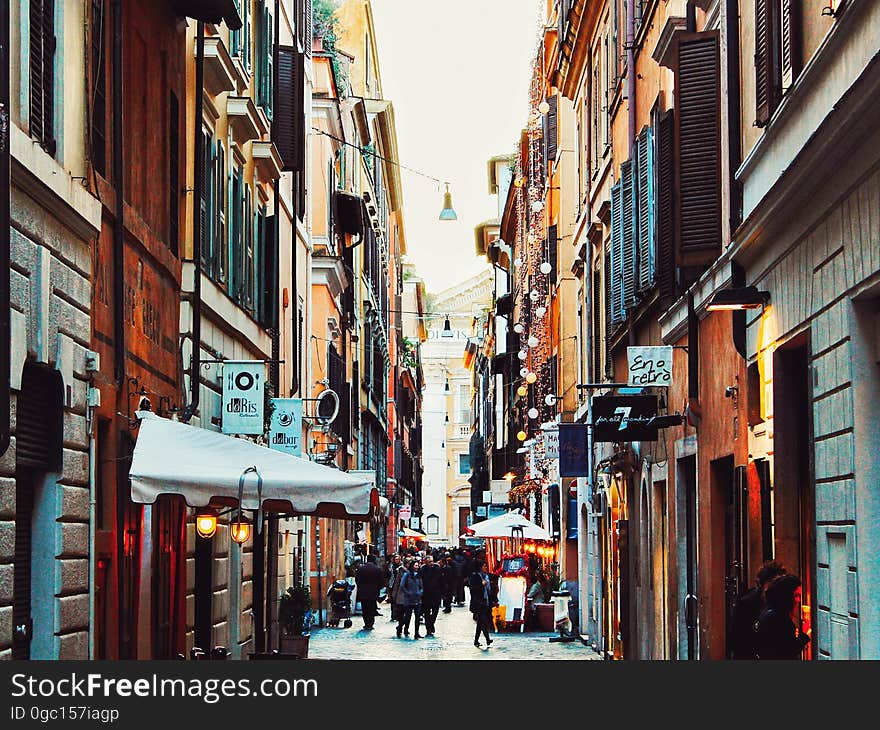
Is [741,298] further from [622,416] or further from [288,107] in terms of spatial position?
[288,107]

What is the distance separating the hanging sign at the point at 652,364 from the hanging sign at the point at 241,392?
4.39m

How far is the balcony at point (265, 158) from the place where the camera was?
24141 mm

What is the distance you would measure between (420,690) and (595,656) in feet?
66.8

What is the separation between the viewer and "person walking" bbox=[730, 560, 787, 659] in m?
12.1

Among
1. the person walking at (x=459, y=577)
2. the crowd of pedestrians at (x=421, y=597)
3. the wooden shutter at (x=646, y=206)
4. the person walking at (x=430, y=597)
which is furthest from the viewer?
the person walking at (x=459, y=577)

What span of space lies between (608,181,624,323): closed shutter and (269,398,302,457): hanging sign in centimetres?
466

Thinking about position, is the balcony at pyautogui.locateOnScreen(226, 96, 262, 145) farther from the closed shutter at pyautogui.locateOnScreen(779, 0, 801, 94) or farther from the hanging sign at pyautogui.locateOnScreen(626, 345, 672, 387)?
the closed shutter at pyautogui.locateOnScreen(779, 0, 801, 94)

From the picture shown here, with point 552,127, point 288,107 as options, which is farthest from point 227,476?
point 552,127

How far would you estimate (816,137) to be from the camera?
1070cm

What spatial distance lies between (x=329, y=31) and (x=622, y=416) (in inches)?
1155

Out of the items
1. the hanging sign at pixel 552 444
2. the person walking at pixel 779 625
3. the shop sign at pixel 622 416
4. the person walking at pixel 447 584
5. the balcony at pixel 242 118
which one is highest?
the balcony at pixel 242 118

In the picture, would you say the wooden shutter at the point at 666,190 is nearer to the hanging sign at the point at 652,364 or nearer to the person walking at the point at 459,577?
the hanging sign at the point at 652,364

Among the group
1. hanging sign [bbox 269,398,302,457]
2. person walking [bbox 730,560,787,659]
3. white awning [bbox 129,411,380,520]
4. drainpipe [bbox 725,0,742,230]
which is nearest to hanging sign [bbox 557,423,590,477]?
hanging sign [bbox 269,398,302,457]

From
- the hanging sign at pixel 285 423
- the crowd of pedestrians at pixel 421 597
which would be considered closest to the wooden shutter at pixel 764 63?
the hanging sign at pixel 285 423
